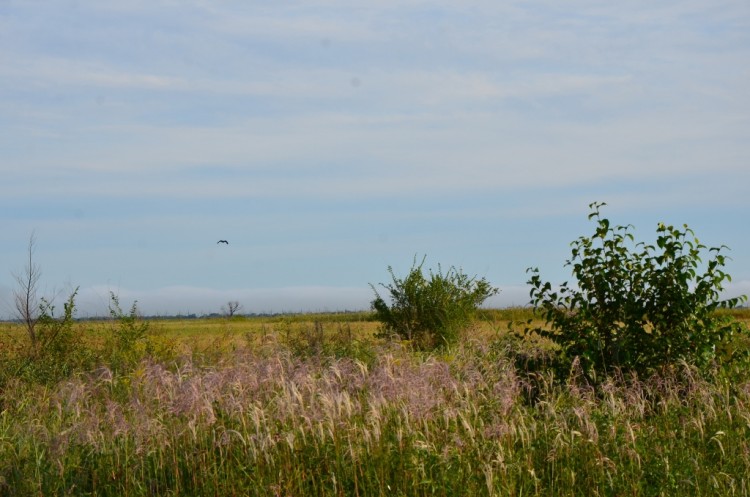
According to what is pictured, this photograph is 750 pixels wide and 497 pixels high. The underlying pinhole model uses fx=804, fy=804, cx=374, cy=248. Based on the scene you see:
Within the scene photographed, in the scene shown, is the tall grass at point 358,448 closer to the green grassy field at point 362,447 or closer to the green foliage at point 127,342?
the green grassy field at point 362,447

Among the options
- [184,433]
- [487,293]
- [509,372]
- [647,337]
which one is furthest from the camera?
[487,293]

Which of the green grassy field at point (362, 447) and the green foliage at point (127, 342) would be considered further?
the green foliage at point (127, 342)

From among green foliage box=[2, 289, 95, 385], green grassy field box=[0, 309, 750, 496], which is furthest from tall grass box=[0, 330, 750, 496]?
green foliage box=[2, 289, 95, 385]

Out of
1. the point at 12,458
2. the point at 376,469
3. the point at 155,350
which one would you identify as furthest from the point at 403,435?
the point at 155,350

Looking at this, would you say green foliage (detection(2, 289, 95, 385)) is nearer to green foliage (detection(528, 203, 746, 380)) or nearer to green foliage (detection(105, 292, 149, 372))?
green foliage (detection(105, 292, 149, 372))

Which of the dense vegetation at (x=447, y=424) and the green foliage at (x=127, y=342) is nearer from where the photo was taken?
the dense vegetation at (x=447, y=424)

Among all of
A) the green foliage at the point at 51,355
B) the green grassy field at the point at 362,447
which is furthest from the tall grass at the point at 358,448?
the green foliage at the point at 51,355

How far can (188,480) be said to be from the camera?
6.42 meters

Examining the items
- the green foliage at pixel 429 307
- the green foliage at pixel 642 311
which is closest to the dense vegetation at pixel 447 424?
the green foliage at pixel 642 311

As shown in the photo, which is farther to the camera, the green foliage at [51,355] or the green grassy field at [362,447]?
the green foliage at [51,355]

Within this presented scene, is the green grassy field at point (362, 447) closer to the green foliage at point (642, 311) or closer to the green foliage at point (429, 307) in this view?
the green foliage at point (642, 311)

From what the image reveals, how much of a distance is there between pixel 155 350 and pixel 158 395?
834 cm

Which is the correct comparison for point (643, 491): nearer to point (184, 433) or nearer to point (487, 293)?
point (184, 433)

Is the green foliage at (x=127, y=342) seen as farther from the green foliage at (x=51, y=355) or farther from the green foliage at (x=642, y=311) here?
the green foliage at (x=642, y=311)
